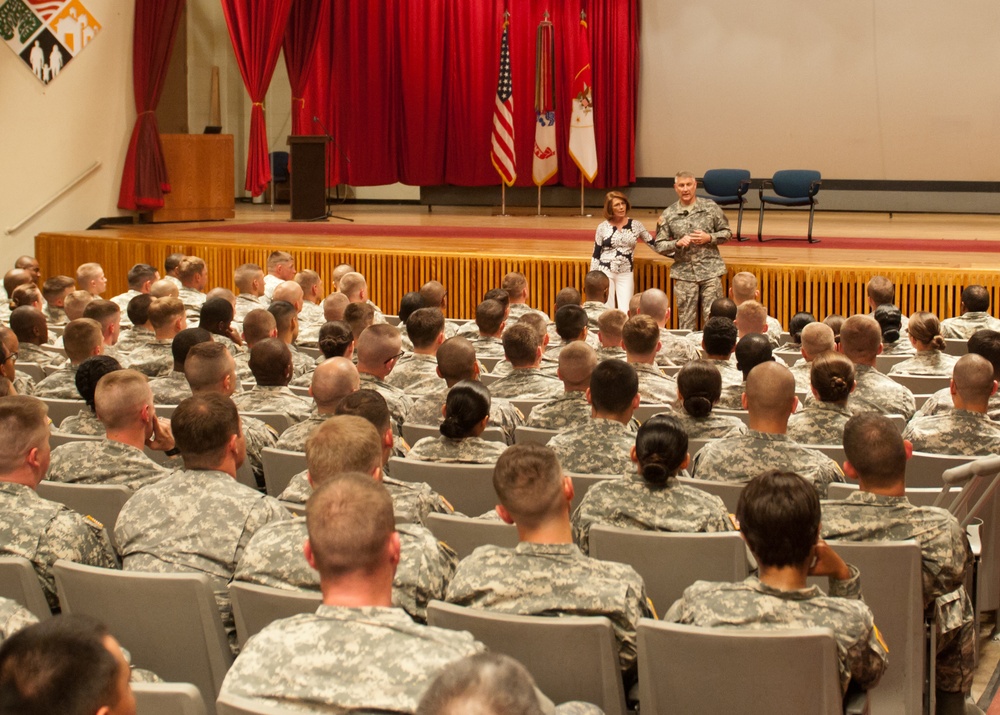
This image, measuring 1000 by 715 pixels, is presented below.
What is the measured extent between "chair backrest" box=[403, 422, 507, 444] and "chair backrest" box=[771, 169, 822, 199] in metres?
7.68

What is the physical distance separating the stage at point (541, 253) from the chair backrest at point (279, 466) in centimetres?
582

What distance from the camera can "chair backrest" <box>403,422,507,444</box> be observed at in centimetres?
460

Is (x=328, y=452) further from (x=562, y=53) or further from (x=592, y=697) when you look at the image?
(x=562, y=53)

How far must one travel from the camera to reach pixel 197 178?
13477 millimetres

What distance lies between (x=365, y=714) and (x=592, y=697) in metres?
0.68

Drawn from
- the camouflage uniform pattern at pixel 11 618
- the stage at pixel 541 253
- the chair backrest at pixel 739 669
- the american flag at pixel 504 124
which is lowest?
the chair backrest at pixel 739 669

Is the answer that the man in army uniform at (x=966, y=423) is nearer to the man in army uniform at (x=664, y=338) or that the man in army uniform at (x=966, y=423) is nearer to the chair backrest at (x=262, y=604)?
the man in army uniform at (x=664, y=338)

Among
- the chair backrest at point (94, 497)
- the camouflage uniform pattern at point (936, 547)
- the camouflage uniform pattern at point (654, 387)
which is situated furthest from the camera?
the camouflage uniform pattern at point (654, 387)

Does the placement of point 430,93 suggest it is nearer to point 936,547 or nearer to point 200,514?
point 200,514

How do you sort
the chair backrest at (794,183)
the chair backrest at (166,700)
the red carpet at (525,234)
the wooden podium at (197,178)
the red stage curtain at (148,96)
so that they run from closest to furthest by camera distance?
the chair backrest at (166,700)
the red carpet at (525,234)
the chair backrest at (794,183)
the red stage curtain at (148,96)
the wooden podium at (197,178)

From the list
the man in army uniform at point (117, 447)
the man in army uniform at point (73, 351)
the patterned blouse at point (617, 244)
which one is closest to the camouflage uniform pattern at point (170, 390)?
the man in army uniform at point (73, 351)

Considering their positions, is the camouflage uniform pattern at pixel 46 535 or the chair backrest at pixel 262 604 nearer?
Result: the chair backrest at pixel 262 604

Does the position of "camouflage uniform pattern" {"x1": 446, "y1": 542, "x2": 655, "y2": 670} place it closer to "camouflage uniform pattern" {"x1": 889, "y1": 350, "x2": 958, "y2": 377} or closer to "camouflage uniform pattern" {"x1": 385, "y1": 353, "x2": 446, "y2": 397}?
"camouflage uniform pattern" {"x1": 385, "y1": 353, "x2": 446, "y2": 397}

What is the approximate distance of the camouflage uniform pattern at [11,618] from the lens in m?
2.52
